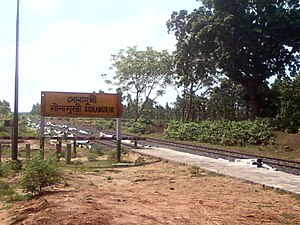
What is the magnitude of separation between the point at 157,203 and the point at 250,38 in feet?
99.1

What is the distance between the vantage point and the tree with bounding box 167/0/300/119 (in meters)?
37.9

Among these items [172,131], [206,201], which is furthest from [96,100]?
[172,131]

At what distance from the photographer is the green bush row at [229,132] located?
3238 centimetres

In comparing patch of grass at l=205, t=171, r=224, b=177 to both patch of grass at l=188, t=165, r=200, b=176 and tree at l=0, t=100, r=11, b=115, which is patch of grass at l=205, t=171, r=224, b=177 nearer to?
patch of grass at l=188, t=165, r=200, b=176

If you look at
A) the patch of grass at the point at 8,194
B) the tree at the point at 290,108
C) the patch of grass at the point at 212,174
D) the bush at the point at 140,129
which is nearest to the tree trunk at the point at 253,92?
the tree at the point at 290,108

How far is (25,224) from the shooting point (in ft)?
27.8

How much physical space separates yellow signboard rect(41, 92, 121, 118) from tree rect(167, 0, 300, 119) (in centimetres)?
1816

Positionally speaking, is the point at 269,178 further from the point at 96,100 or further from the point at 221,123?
the point at 221,123

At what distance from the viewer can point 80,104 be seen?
22.2 metres

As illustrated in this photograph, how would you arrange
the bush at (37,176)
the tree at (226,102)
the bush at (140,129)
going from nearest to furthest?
the bush at (37,176), the bush at (140,129), the tree at (226,102)

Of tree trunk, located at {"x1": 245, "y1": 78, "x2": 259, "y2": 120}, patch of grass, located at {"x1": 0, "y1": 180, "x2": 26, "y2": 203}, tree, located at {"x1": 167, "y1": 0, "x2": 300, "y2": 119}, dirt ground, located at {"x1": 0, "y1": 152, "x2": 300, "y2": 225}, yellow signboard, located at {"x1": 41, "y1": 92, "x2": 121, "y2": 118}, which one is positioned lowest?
patch of grass, located at {"x1": 0, "y1": 180, "x2": 26, "y2": 203}

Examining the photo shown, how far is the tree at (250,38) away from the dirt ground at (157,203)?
2516cm

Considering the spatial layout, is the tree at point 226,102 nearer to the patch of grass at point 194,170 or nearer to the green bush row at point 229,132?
the green bush row at point 229,132

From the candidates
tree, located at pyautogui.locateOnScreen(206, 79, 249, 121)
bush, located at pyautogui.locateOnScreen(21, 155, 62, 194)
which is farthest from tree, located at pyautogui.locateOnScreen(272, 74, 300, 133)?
bush, located at pyautogui.locateOnScreen(21, 155, 62, 194)
